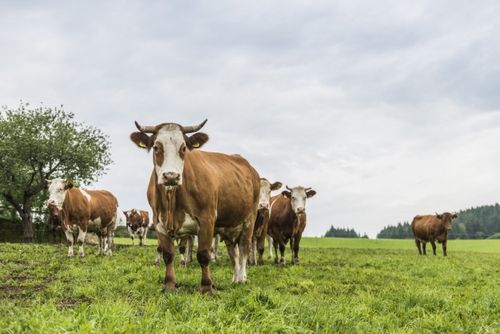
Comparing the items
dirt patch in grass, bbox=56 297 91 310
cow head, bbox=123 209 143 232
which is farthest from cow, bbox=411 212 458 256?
dirt patch in grass, bbox=56 297 91 310

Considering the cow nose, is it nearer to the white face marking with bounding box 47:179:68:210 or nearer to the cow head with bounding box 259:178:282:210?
the cow head with bounding box 259:178:282:210

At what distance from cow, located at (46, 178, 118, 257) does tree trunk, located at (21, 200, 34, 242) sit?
2456 cm

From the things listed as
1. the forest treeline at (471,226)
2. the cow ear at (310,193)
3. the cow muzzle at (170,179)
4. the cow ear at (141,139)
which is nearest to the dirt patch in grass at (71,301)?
the cow muzzle at (170,179)

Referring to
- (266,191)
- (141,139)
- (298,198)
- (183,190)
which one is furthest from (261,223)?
(141,139)

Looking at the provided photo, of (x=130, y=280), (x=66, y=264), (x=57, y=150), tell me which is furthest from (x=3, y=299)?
(x=57, y=150)

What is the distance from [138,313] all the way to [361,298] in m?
4.12

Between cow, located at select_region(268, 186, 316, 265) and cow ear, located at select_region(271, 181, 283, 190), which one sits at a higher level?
cow ear, located at select_region(271, 181, 283, 190)

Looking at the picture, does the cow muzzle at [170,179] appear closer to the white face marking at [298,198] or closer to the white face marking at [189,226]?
the white face marking at [189,226]

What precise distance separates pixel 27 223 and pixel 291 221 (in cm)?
3269

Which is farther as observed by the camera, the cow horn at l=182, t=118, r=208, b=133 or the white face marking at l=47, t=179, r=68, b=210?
the white face marking at l=47, t=179, r=68, b=210

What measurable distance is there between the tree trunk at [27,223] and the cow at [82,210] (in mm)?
24562

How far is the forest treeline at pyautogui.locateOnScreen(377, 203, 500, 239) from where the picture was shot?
10938 cm

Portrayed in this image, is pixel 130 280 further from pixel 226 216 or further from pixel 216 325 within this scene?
pixel 216 325

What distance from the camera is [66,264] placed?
534 inches
